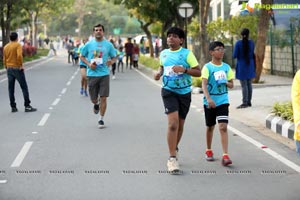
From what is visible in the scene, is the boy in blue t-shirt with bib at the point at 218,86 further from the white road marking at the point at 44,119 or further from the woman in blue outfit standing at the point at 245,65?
the woman in blue outfit standing at the point at 245,65

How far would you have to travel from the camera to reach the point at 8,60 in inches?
525

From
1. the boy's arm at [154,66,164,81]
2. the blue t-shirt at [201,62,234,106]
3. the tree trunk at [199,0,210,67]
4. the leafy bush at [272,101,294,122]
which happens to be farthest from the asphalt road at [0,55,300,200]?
the tree trunk at [199,0,210,67]

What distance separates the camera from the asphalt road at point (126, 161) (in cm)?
623

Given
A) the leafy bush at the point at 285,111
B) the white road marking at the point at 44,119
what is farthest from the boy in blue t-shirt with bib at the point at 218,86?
the white road marking at the point at 44,119

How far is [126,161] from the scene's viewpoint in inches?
309

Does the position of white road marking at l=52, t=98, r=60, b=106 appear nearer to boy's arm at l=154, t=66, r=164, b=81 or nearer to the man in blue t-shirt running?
the man in blue t-shirt running

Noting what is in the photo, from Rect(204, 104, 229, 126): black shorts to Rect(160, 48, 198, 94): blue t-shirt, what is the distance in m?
0.60

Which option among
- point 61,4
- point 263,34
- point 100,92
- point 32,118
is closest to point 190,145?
point 100,92

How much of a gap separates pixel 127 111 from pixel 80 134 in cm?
347

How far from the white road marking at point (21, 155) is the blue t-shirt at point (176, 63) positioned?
7.20ft

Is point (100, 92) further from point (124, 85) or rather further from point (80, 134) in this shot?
point (124, 85)

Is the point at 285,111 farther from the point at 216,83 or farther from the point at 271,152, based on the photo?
the point at 216,83

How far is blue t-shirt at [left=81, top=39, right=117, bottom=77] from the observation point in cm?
1069

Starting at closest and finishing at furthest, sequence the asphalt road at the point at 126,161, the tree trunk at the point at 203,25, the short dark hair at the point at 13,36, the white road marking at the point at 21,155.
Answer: the asphalt road at the point at 126,161
the white road marking at the point at 21,155
the short dark hair at the point at 13,36
the tree trunk at the point at 203,25
